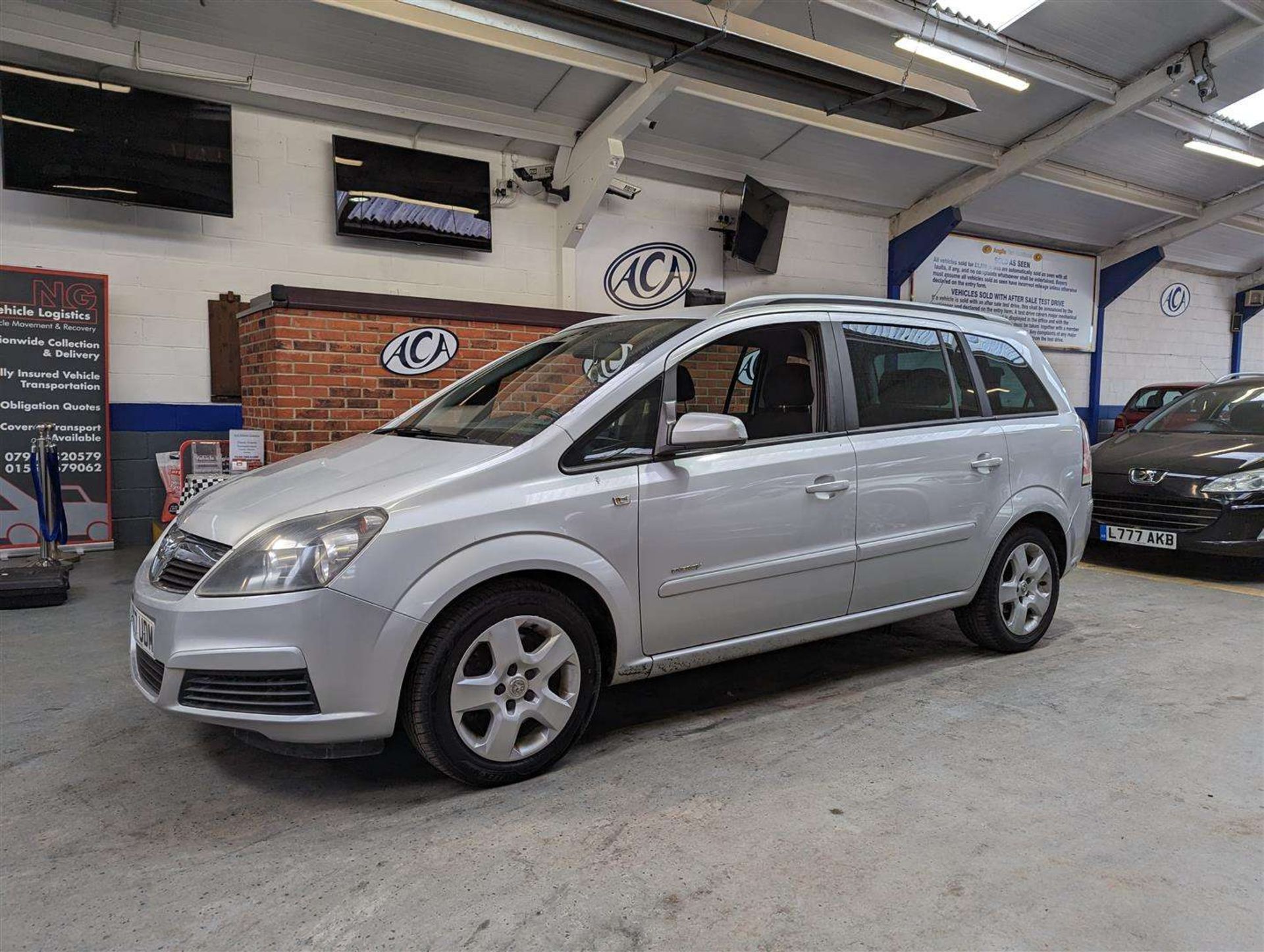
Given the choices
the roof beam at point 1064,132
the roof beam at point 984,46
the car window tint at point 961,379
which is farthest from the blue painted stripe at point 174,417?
the roof beam at point 1064,132

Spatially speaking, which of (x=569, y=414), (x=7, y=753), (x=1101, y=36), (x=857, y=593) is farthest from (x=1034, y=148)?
(x=7, y=753)

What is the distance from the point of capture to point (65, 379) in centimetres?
625

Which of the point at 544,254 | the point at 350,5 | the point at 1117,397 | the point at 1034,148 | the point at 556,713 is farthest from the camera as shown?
the point at 1117,397

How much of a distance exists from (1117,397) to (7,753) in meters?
16.7

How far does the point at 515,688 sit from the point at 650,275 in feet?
25.6

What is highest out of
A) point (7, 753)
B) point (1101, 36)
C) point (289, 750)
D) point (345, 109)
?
point (1101, 36)

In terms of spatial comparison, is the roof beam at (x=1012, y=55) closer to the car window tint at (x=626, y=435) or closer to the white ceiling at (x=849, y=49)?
the white ceiling at (x=849, y=49)

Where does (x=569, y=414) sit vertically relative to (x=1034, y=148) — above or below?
below

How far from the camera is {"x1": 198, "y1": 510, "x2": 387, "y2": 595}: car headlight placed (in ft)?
7.29

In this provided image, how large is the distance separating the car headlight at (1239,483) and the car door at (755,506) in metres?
3.75

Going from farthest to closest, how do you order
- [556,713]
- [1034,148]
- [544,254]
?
1. [1034,148]
2. [544,254]
3. [556,713]

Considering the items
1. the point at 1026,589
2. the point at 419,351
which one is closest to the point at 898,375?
the point at 1026,589

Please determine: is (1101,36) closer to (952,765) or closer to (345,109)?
(345,109)

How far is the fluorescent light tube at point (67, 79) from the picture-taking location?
19.6 ft
